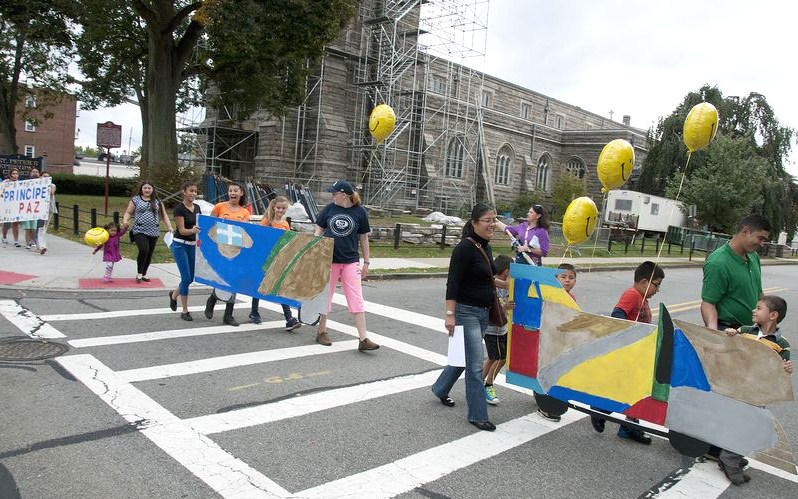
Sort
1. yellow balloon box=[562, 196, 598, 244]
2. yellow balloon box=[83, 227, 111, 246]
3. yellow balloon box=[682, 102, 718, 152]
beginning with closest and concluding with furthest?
yellow balloon box=[682, 102, 718, 152] < yellow balloon box=[562, 196, 598, 244] < yellow balloon box=[83, 227, 111, 246]

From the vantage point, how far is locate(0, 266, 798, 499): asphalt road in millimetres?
3777

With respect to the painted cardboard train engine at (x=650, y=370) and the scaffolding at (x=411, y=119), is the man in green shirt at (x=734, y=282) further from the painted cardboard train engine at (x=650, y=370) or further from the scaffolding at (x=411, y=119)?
the scaffolding at (x=411, y=119)

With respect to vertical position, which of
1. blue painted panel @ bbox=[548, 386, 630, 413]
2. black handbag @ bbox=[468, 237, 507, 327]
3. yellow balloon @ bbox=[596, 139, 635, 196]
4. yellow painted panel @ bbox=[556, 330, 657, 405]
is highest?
yellow balloon @ bbox=[596, 139, 635, 196]

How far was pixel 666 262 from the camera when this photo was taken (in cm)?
2800

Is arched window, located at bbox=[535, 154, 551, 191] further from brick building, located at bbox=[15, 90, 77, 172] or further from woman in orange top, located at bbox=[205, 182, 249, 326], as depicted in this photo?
woman in orange top, located at bbox=[205, 182, 249, 326]

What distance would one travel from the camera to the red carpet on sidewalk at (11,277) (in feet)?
31.4

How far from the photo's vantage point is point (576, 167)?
2144 inches

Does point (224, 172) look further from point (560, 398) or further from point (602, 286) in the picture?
point (560, 398)

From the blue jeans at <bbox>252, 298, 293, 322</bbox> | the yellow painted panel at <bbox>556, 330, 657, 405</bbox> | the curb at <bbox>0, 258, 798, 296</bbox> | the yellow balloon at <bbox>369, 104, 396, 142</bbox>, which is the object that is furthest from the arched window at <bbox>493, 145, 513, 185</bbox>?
the yellow painted panel at <bbox>556, 330, 657, 405</bbox>

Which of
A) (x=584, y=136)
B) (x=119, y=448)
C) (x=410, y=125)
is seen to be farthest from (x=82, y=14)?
(x=584, y=136)

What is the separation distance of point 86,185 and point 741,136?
158 feet

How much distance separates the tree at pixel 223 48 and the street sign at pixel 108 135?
7497 millimetres

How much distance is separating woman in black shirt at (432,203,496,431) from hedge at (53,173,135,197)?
122 feet

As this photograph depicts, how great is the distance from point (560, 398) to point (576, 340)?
0.56 m
